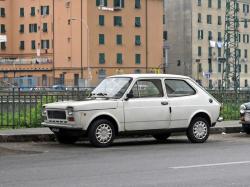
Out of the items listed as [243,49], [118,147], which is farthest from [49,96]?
[243,49]

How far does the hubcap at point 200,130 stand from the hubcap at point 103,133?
2.65 metres

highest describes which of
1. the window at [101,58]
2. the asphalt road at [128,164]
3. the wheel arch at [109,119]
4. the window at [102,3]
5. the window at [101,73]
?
the window at [102,3]

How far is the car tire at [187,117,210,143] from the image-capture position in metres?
16.7

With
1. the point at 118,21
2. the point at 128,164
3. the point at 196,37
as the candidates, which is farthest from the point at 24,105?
the point at 196,37

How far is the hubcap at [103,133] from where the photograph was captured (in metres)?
15.3

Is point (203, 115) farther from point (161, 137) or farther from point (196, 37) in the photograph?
point (196, 37)

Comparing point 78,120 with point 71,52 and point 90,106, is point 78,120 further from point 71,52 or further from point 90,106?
point 71,52

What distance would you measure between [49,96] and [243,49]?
10486cm

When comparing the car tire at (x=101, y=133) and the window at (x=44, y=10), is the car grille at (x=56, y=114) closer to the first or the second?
the car tire at (x=101, y=133)

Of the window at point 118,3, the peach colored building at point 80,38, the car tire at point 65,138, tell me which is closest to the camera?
the car tire at point 65,138

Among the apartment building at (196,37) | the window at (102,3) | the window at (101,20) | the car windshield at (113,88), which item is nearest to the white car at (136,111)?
the car windshield at (113,88)

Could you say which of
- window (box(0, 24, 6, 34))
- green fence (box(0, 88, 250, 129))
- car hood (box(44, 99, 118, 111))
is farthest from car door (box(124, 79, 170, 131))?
window (box(0, 24, 6, 34))

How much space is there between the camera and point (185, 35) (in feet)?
365

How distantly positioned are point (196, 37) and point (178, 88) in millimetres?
96181
